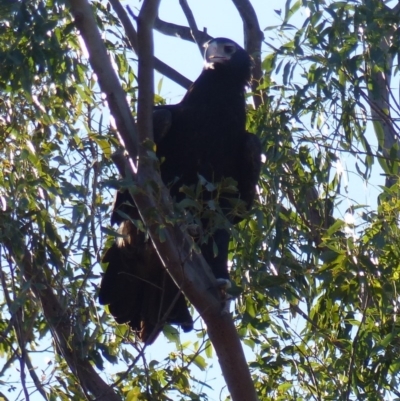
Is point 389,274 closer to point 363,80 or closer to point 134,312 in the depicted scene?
point 363,80

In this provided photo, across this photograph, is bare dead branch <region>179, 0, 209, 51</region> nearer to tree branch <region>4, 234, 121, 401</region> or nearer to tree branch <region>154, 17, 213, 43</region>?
tree branch <region>154, 17, 213, 43</region>

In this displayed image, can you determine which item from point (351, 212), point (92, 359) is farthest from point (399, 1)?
point (92, 359)

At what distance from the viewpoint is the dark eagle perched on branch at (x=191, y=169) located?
3.70m

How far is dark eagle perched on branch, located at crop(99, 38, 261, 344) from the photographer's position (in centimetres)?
370

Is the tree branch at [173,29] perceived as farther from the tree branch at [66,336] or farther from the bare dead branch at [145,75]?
the bare dead branch at [145,75]

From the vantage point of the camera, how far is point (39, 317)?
3855 millimetres

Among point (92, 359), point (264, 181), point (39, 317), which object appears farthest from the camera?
point (264, 181)

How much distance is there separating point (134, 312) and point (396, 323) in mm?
1078

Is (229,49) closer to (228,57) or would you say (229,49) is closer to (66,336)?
(228,57)

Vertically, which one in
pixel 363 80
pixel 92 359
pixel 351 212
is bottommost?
pixel 92 359

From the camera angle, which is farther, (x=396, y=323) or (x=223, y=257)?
(x=223, y=257)

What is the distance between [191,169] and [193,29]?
1223 millimetres

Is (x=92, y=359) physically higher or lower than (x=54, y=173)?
lower

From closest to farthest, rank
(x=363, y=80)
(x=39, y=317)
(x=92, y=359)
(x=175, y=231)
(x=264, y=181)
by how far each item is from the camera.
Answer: (x=175, y=231), (x=92, y=359), (x=363, y=80), (x=39, y=317), (x=264, y=181)
